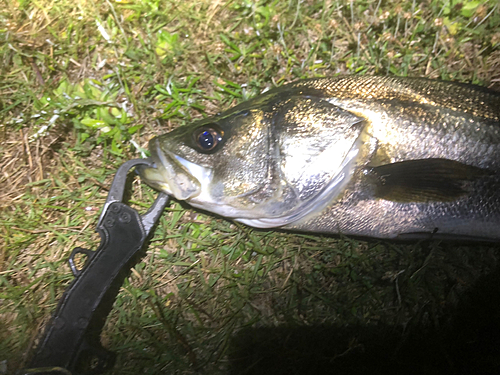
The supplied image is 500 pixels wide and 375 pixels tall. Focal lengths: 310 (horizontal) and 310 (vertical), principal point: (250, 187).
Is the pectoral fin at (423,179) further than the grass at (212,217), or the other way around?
the grass at (212,217)

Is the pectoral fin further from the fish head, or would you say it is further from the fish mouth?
the fish mouth

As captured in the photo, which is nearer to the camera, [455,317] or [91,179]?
[455,317]

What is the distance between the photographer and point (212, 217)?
2.52 meters

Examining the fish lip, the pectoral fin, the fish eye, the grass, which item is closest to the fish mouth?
the fish lip

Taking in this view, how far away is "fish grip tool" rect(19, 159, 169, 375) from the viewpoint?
193 cm

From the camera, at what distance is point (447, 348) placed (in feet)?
7.74

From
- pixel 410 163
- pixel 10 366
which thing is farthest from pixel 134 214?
pixel 410 163

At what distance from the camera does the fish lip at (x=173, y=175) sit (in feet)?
6.38

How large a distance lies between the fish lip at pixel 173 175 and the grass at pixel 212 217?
1.84 feet

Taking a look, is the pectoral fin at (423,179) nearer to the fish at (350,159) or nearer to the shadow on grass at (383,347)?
the fish at (350,159)

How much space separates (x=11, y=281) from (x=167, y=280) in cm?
125

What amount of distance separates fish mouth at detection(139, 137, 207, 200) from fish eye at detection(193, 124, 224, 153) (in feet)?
0.42

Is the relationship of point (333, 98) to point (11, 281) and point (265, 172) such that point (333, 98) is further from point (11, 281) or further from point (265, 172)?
point (11, 281)

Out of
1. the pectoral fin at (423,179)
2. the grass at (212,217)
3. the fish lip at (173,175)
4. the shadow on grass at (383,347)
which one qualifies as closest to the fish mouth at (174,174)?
the fish lip at (173,175)
